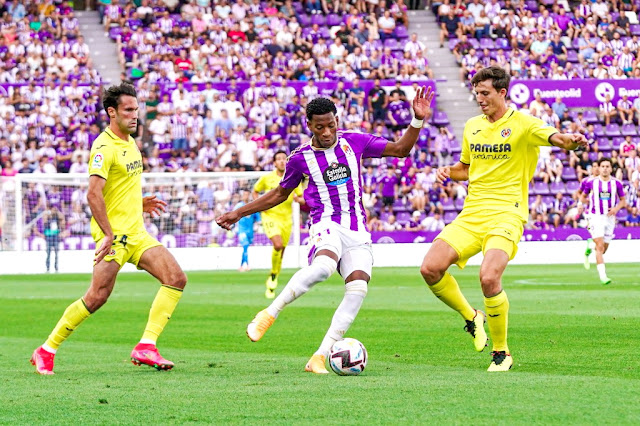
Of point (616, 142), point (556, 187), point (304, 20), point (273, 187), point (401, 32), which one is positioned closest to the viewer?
point (273, 187)

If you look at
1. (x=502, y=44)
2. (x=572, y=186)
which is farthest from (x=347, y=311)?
(x=502, y=44)

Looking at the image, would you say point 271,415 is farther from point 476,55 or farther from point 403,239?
point 476,55

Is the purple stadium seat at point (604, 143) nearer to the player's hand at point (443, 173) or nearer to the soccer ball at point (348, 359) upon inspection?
the player's hand at point (443, 173)

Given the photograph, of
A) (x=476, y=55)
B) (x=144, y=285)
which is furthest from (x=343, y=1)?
(x=144, y=285)

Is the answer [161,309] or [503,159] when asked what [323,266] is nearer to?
[161,309]

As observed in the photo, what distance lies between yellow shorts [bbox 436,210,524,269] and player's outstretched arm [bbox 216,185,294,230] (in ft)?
4.46

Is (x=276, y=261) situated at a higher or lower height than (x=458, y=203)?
higher

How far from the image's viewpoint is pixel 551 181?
32750mm

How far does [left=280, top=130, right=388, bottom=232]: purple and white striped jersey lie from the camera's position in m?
9.28

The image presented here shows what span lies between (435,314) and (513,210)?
5866mm

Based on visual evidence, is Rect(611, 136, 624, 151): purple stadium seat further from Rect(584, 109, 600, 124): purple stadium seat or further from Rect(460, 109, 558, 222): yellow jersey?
Rect(460, 109, 558, 222): yellow jersey

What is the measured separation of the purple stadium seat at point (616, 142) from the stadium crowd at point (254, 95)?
1.3 inches

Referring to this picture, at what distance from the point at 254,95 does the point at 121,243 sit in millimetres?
23236

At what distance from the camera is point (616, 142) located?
112 ft
